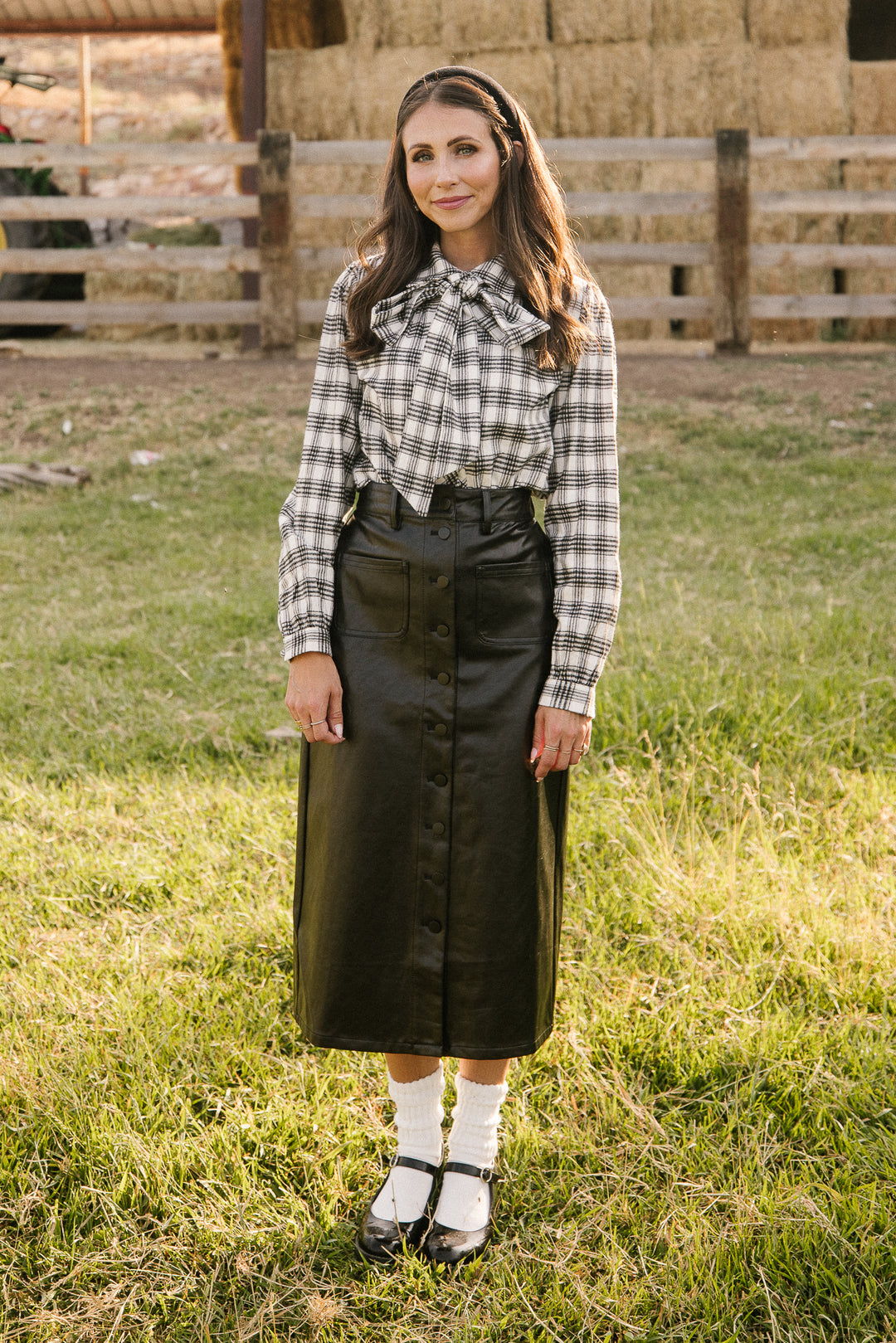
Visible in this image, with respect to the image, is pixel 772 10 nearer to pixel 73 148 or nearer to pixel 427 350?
pixel 73 148

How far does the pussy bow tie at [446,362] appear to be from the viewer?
186cm

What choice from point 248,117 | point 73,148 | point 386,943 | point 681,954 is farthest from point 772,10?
point 386,943

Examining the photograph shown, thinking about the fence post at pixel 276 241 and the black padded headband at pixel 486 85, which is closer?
the black padded headband at pixel 486 85

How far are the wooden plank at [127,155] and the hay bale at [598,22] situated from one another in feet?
10.7

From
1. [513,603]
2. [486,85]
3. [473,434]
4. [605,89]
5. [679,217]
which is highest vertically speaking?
[605,89]

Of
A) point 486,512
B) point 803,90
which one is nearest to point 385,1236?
point 486,512

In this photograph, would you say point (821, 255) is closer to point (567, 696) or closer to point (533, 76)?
point (533, 76)

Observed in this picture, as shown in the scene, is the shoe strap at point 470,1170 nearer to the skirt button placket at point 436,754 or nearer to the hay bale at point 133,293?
the skirt button placket at point 436,754

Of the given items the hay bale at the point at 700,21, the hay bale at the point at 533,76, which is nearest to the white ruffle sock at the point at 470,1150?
the hay bale at the point at 533,76

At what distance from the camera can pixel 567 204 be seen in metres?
8.12


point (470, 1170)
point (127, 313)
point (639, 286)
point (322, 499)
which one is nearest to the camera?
point (322, 499)

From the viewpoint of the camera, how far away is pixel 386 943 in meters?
1.98

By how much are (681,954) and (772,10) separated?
9539mm

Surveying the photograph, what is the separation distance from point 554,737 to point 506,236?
2.70 ft
